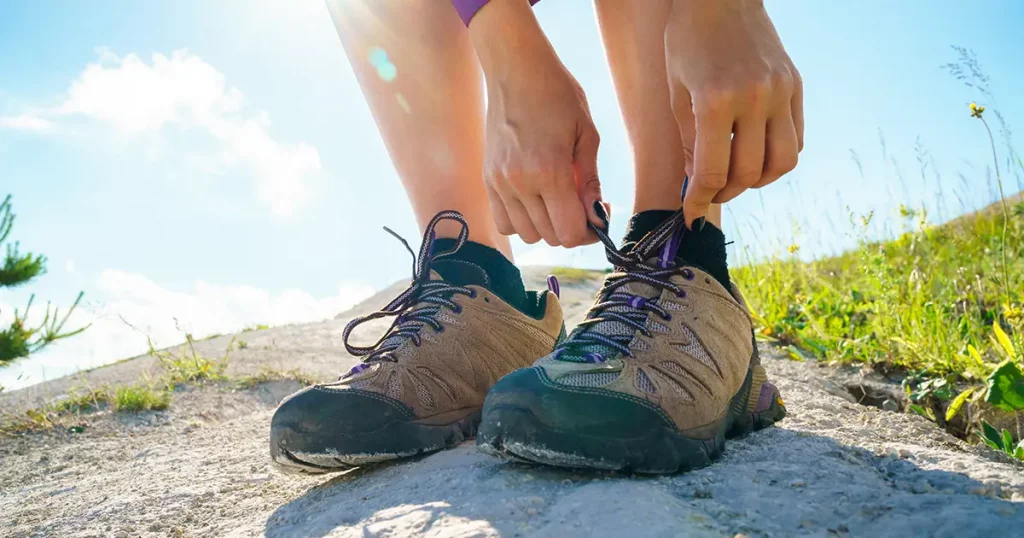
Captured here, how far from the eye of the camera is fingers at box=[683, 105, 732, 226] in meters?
1.16

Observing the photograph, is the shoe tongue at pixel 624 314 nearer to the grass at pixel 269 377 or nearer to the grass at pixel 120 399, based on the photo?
the grass at pixel 269 377

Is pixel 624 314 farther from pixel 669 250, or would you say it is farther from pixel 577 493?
pixel 577 493

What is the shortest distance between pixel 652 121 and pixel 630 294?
A: 1.27ft

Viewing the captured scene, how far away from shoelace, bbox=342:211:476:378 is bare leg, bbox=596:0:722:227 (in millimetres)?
524

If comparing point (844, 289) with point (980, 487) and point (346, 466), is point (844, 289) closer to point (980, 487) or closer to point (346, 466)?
point (980, 487)

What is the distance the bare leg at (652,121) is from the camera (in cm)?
152

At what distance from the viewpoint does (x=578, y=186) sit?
1.54 metres

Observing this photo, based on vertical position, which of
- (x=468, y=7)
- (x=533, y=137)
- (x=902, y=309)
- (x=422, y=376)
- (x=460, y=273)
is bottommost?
(x=902, y=309)

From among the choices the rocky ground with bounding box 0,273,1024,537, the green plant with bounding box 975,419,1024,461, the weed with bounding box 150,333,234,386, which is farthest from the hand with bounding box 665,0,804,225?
the weed with bounding box 150,333,234,386

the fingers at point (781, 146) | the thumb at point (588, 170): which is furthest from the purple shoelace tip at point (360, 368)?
the fingers at point (781, 146)

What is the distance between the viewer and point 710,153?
119cm

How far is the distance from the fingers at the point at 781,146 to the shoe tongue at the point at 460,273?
82 centimetres

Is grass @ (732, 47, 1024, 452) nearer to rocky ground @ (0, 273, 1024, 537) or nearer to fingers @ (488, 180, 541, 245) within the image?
rocky ground @ (0, 273, 1024, 537)

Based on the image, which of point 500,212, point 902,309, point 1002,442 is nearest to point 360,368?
point 500,212
